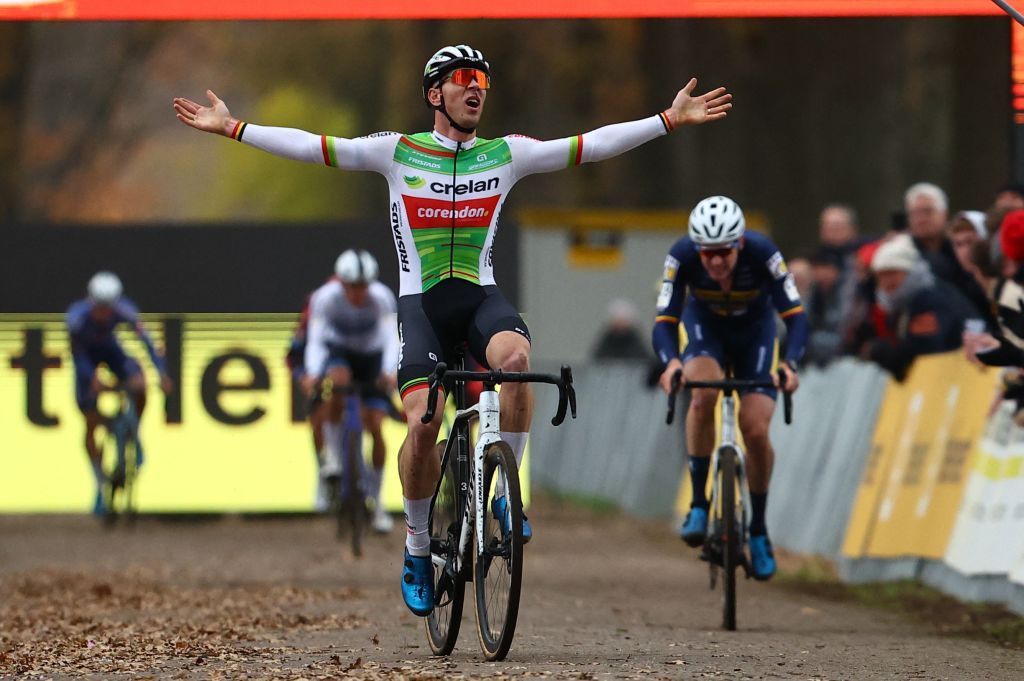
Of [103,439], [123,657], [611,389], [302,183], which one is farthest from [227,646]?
[302,183]

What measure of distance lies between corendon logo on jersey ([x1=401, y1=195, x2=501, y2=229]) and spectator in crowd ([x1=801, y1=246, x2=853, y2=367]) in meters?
8.04

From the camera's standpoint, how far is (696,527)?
479 inches

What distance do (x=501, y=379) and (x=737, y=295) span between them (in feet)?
11.5

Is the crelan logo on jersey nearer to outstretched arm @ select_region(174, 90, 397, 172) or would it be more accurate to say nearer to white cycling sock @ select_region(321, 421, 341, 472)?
outstretched arm @ select_region(174, 90, 397, 172)

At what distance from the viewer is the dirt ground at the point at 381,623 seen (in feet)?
29.9

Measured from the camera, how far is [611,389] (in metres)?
26.0

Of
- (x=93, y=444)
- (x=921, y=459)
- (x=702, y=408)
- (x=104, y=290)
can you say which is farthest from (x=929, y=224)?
(x=93, y=444)

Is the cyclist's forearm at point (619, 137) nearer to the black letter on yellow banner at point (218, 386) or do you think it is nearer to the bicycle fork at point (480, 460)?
the bicycle fork at point (480, 460)

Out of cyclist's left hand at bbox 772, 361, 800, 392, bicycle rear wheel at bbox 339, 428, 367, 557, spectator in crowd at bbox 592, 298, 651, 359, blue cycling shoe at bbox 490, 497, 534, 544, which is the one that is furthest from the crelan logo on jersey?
spectator in crowd at bbox 592, 298, 651, 359

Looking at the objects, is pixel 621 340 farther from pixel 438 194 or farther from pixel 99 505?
pixel 438 194

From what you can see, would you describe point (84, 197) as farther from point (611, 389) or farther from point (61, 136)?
point (611, 389)

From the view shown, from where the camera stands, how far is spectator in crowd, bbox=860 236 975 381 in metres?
14.5

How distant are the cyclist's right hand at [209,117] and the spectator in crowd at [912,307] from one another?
19.9 feet

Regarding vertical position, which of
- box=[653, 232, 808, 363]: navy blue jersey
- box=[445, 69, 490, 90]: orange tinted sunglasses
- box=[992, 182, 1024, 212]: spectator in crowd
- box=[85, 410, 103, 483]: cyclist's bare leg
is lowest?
box=[85, 410, 103, 483]: cyclist's bare leg
